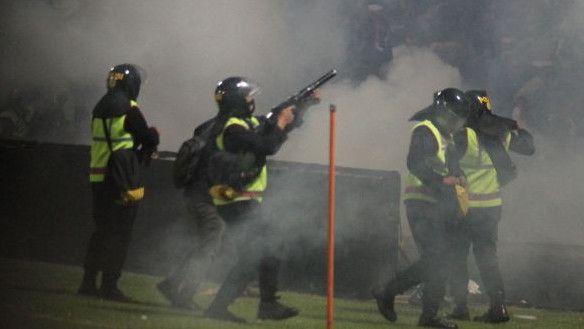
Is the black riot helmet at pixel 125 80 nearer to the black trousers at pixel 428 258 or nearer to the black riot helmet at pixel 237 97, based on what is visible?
the black riot helmet at pixel 237 97

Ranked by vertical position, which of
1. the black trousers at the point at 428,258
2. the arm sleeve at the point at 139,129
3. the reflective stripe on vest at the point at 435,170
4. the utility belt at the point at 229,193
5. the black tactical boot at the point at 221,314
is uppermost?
the arm sleeve at the point at 139,129

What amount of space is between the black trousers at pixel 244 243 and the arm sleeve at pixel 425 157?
3.82 feet

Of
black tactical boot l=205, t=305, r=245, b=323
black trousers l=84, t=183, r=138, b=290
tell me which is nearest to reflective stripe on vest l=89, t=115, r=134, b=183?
black trousers l=84, t=183, r=138, b=290

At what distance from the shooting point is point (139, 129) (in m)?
12.2

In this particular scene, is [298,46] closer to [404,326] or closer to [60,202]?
[60,202]

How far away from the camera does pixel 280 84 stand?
1739cm

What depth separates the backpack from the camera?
11.8 meters

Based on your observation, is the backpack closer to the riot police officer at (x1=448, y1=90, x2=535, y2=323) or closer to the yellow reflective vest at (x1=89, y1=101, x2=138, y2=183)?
the yellow reflective vest at (x1=89, y1=101, x2=138, y2=183)

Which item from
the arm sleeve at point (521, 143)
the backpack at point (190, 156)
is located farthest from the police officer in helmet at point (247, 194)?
the arm sleeve at point (521, 143)

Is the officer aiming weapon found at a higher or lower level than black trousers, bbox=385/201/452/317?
higher

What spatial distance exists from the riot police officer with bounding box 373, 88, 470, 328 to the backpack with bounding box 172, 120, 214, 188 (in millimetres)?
1505

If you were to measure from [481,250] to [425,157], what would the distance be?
1133 millimetres

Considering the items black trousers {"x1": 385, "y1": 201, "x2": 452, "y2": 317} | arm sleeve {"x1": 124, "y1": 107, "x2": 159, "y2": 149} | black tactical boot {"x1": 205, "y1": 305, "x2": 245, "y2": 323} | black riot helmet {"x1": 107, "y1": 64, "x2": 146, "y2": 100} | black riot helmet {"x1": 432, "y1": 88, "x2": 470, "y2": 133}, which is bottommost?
black tactical boot {"x1": 205, "y1": 305, "x2": 245, "y2": 323}

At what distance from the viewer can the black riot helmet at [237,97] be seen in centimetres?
1127
